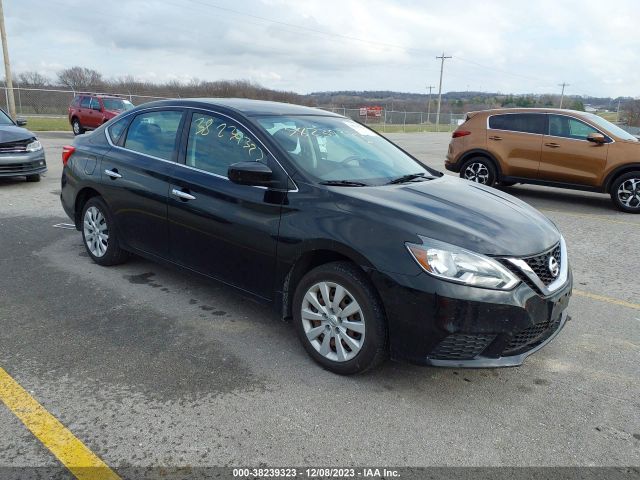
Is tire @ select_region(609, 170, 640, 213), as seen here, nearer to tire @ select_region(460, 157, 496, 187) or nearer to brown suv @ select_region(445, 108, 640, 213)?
brown suv @ select_region(445, 108, 640, 213)

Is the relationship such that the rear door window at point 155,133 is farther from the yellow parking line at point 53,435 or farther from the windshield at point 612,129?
the windshield at point 612,129

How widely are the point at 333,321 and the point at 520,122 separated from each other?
27.2ft

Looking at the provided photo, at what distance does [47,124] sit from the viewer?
2836 cm

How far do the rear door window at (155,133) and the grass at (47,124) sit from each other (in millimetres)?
22968

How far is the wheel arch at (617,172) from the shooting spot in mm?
9036

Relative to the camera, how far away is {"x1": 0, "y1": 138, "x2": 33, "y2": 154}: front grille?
365 inches

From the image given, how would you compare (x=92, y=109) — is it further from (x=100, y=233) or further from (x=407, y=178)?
(x=407, y=178)

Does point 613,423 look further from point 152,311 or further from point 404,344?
point 152,311

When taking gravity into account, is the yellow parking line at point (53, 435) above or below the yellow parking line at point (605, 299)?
below

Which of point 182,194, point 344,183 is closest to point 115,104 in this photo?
point 182,194

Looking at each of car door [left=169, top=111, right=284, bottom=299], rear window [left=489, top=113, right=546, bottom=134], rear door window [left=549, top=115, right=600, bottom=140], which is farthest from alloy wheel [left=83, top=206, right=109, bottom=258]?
rear door window [left=549, top=115, right=600, bottom=140]

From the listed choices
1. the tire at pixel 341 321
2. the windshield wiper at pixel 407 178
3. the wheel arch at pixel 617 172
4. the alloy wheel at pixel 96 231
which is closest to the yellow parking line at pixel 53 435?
the tire at pixel 341 321

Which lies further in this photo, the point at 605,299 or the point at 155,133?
the point at 605,299

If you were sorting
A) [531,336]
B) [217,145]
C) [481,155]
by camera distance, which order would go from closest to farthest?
1. [531,336]
2. [217,145]
3. [481,155]
